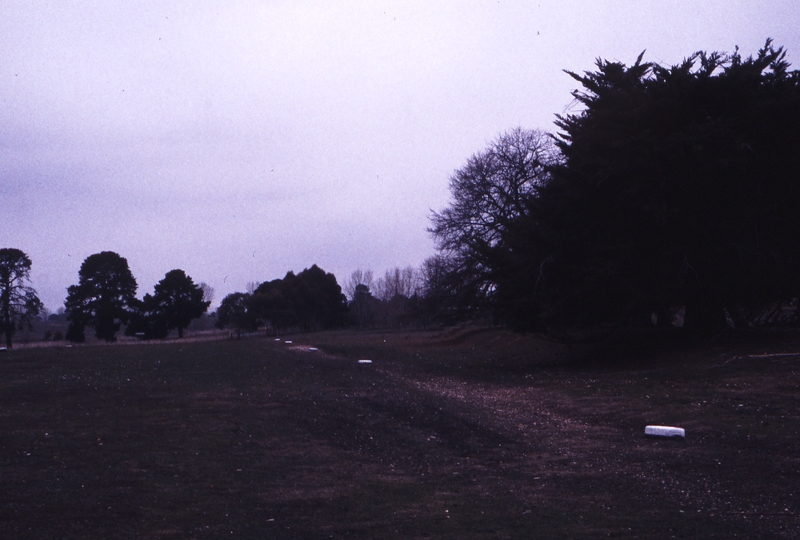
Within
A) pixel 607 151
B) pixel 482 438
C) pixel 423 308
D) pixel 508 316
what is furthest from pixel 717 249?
pixel 423 308

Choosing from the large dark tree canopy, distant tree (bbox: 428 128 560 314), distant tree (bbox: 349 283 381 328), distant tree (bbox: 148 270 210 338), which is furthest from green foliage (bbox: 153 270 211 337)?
the large dark tree canopy

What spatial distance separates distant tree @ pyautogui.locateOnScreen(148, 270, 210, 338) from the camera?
230ft

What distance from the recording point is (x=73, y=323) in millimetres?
61344

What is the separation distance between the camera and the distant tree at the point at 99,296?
61.4 metres

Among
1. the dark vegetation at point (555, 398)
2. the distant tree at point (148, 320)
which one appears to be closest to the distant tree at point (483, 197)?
the dark vegetation at point (555, 398)

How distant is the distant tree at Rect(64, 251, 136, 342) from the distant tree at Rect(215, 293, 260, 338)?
1180 centimetres

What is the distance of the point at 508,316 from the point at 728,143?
343 inches

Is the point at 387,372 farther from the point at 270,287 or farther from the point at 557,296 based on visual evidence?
the point at 270,287

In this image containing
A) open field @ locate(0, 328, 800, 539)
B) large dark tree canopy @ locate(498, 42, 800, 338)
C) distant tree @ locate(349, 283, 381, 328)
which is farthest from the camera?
distant tree @ locate(349, 283, 381, 328)

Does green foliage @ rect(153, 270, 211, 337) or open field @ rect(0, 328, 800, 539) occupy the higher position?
green foliage @ rect(153, 270, 211, 337)

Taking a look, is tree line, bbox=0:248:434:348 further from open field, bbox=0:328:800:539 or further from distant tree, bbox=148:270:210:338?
open field, bbox=0:328:800:539

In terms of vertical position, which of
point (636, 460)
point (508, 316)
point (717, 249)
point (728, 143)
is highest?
point (728, 143)

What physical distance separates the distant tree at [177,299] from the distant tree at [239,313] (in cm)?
494

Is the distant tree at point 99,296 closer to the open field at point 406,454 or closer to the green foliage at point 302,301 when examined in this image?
the green foliage at point 302,301
